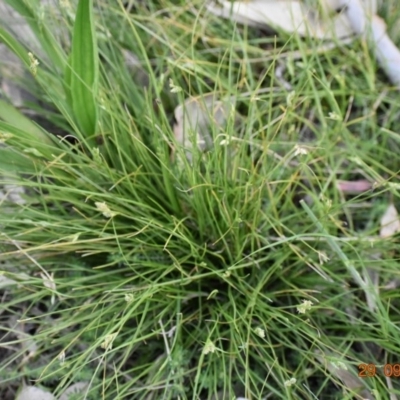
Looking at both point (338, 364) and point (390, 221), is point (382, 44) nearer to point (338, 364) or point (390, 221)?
point (390, 221)

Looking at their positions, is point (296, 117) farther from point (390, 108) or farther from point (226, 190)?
point (226, 190)

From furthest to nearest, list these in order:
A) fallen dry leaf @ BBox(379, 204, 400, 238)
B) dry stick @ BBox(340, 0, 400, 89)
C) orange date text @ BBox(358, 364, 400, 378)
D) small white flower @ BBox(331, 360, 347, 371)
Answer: dry stick @ BBox(340, 0, 400, 89) → fallen dry leaf @ BBox(379, 204, 400, 238) → orange date text @ BBox(358, 364, 400, 378) → small white flower @ BBox(331, 360, 347, 371)

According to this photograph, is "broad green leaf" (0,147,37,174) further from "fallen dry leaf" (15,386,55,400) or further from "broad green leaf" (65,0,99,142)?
"fallen dry leaf" (15,386,55,400)

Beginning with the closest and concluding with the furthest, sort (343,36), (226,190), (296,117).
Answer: (226,190) < (296,117) < (343,36)

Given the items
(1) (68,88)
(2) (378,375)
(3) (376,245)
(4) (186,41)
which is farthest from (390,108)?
(1) (68,88)

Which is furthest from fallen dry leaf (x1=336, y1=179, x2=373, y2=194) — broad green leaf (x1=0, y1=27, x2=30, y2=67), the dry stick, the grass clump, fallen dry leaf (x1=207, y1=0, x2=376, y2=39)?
broad green leaf (x1=0, y1=27, x2=30, y2=67)

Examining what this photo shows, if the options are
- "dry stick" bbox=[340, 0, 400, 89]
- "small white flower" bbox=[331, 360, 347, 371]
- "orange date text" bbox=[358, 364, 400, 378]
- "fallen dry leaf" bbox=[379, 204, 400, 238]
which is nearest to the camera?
"small white flower" bbox=[331, 360, 347, 371]

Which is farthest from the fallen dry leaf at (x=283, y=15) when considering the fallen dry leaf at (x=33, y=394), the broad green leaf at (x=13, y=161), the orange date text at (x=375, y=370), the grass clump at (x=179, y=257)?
the fallen dry leaf at (x=33, y=394)

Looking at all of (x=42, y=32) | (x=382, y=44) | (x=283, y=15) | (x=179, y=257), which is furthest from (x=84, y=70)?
(x=382, y=44)

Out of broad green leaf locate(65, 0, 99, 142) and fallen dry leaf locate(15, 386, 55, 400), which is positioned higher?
broad green leaf locate(65, 0, 99, 142)
